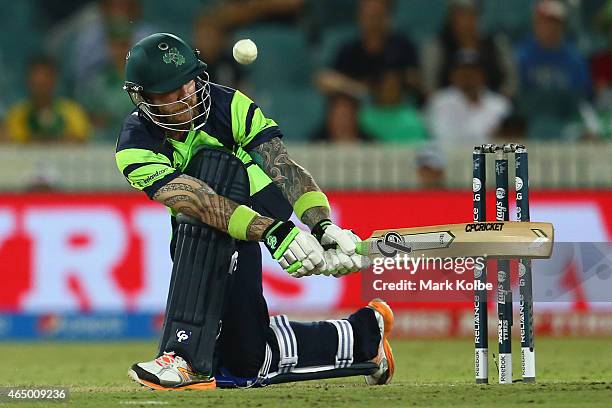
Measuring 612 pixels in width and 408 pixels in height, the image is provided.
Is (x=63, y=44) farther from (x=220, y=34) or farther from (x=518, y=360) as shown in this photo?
(x=518, y=360)

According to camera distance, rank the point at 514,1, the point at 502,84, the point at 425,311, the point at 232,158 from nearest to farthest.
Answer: the point at 232,158 → the point at 425,311 → the point at 502,84 → the point at 514,1

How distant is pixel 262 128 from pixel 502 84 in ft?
20.1

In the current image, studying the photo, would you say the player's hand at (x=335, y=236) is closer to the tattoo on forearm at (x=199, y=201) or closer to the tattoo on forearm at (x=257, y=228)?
the tattoo on forearm at (x=257, y=228)

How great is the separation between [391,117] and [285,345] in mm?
5678

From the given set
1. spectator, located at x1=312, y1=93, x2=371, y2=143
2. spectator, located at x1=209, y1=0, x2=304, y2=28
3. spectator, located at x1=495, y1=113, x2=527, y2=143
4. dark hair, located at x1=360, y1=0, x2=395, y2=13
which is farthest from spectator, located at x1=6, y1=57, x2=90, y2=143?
spectator, located at x1=495, y1=113, x2=527, y2=143

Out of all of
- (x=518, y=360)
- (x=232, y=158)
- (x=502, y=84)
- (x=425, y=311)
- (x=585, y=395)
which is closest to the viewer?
(x=585, y=395)

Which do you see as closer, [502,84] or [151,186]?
[151,186]

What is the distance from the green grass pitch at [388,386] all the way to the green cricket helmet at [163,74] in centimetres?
119

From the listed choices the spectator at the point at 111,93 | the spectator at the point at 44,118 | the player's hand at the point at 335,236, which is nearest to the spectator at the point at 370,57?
the spectator at the point at 111,93

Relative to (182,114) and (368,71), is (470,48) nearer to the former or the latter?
(368,71)

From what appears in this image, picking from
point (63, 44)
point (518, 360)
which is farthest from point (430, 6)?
point (518, 360)

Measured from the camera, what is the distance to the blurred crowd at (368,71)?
11.7 m

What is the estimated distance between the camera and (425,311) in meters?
10.5

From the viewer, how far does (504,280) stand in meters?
5.84
